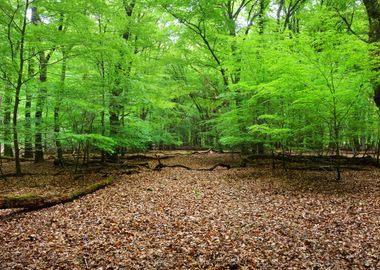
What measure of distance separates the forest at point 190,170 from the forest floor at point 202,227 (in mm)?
34

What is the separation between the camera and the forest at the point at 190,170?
4.96 meters

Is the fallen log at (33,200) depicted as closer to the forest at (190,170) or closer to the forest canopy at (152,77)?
the forest at (190,170)

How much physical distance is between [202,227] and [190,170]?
8053 mm

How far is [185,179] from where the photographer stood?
11562mm

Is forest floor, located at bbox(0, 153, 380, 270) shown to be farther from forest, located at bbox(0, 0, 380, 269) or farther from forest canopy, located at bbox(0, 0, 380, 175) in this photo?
forest canopy, located at bbox(0, 0, 380, 175)

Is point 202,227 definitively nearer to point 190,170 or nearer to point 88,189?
point 88,189

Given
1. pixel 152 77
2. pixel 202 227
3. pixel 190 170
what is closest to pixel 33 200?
pixel 202 227

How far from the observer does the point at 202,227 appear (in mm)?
5953

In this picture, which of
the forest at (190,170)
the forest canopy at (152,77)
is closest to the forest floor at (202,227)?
the forest at (190,170)

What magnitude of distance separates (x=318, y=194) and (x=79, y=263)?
283 inches

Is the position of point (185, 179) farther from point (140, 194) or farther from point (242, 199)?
point (242, 199)

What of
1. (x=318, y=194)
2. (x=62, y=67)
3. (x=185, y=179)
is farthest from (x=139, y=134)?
(x=318, y=194)

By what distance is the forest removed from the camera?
16.3 feet

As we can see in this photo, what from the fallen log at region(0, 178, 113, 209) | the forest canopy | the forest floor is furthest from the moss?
the forest canopy
